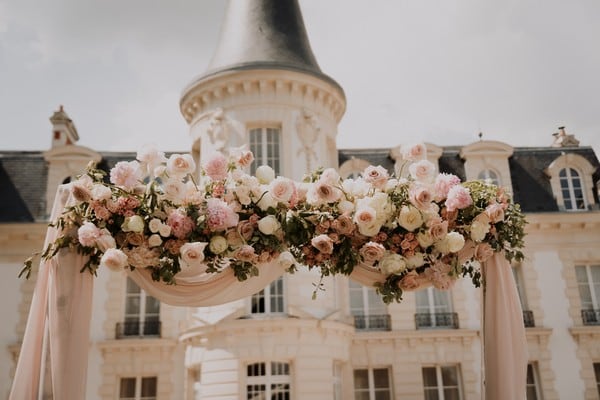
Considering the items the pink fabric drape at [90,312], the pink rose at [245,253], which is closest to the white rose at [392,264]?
the pink fabric drape at [90,312]

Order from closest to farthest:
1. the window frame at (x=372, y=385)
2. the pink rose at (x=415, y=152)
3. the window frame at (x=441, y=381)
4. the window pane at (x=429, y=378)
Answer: the pink rose at (x=415, y=152)
the window frame at (x=372, y=385)
the window frame at (x=441, y=381)
the window pane at (x=429, y=378)

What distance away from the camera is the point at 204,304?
17.3ft

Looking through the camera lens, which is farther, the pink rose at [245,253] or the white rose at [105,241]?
the pink rose at [245,253]

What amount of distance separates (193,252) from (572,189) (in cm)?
1312

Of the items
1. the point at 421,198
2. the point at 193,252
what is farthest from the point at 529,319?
the point at 193,252

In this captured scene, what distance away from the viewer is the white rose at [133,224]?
15.2 feet

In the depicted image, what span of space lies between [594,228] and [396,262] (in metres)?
11.5

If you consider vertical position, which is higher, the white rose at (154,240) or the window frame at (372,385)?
the white rose at (154,240)

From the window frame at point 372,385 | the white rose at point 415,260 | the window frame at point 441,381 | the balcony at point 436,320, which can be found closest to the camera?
the white rose at point 415,260

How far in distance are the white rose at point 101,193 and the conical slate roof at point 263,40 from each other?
851 cm

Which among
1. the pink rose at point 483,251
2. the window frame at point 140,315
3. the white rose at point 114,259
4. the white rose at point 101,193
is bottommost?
the white rose at point 114,259

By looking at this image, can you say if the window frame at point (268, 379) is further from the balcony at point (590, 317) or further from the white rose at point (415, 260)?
the balcony at point (590, 317)

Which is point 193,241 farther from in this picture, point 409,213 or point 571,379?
point 571,379

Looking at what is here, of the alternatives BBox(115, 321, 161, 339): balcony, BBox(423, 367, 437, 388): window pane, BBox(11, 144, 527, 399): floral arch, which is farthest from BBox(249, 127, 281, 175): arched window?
BBox(11, 144, 527, 399): floral arch
